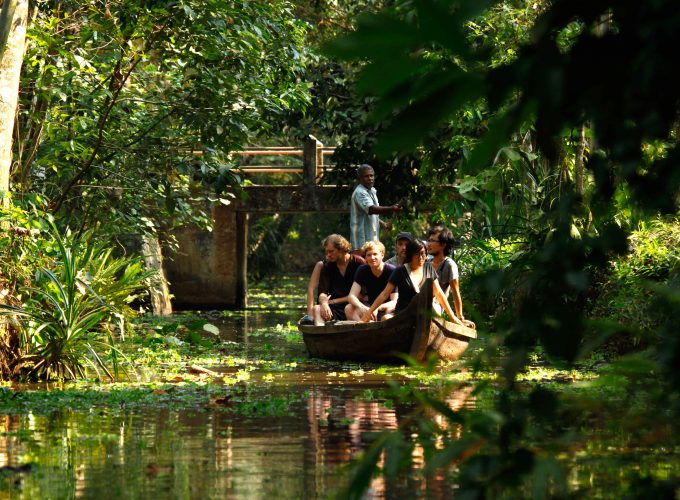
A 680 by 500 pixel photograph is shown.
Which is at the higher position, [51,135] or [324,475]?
[51,135]

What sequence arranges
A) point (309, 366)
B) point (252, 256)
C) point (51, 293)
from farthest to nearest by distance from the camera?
point (252, 256) < point (309, 366) < point (51, 293)

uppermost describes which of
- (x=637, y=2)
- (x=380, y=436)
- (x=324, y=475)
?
(x=637, y=2)

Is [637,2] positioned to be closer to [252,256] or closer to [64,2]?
[64,2]

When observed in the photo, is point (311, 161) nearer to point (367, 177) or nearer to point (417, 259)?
point (367, 177)

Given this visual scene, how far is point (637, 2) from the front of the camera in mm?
2516

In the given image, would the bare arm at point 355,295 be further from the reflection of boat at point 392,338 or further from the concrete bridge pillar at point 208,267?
the concrete bridge pillar at point 208,267

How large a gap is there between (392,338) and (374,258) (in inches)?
43.7

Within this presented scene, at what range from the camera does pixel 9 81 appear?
463 inches

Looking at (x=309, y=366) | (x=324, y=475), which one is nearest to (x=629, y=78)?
(x=324, y=475)

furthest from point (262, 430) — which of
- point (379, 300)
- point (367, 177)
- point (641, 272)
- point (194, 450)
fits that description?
point (367, 177)

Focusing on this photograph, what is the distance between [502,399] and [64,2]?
557 inches

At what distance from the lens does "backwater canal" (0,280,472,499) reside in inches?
238

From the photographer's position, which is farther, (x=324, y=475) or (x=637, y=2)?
(x=324, y=475)

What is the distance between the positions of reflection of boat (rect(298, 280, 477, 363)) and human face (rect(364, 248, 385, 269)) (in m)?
0.79
